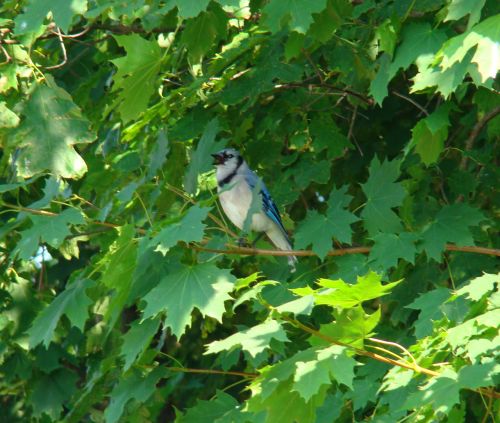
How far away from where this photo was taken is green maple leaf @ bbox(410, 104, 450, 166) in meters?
5.08

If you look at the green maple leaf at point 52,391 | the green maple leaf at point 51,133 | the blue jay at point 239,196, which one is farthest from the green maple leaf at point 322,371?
the green maple leaf at point 52,391

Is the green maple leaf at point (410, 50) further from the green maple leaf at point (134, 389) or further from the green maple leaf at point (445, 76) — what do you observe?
the green maple leaf at point (134, 389)

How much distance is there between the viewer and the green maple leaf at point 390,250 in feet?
16.3

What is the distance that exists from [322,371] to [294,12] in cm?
180

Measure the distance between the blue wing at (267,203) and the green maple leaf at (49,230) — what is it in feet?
5.37

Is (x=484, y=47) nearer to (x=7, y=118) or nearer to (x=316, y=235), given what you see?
(x=316, y=235)

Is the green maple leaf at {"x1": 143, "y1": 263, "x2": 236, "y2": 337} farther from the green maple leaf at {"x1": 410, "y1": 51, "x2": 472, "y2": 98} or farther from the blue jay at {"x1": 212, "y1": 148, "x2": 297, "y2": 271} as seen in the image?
the blue jay at {"x1": 212, "y1": 148, "x2": 297, "y2": 271}

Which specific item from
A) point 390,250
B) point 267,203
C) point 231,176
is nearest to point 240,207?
point 231,176

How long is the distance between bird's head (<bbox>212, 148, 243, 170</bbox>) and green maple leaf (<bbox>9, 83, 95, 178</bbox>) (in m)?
1.12

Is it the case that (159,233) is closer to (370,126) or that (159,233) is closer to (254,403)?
(254,403)

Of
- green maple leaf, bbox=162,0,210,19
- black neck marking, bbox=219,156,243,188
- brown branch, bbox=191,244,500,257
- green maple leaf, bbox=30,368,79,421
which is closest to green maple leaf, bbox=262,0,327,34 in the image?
green maple leaf, bbox=162,0,210,19

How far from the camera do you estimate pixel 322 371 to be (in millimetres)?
3668

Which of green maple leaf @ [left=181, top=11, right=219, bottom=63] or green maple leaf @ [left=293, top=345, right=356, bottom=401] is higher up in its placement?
green maple leaf @ [left=181, top=11, right=219, bottom=63]

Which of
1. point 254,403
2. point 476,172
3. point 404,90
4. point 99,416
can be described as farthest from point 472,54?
point 99,416
